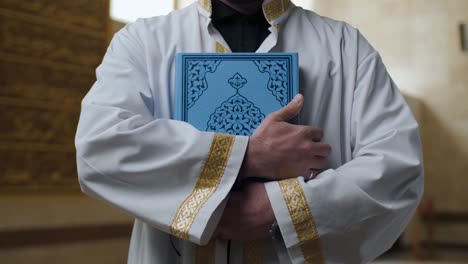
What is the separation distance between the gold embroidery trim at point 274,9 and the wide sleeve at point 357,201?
53cm

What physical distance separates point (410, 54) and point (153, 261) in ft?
39.3

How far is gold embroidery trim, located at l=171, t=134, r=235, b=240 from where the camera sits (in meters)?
1.49

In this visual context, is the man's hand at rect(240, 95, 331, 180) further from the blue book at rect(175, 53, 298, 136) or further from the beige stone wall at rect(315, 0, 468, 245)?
the beige stone wall at rect(315, 0, 468, 245)

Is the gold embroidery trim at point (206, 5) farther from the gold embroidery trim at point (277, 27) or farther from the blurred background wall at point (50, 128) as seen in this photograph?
the blurred background wall at point (50, 128)

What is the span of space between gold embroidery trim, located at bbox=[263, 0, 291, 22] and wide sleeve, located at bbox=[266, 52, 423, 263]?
0.53 m

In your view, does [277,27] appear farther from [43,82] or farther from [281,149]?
[43,82]

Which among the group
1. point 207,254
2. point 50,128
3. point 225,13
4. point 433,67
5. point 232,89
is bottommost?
point 50,128

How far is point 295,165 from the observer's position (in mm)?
1535

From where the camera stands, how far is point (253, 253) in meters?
1.67

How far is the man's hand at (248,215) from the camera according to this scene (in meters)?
1.52

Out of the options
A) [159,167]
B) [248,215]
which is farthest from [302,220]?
[159,167]

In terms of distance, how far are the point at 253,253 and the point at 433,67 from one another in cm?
1191

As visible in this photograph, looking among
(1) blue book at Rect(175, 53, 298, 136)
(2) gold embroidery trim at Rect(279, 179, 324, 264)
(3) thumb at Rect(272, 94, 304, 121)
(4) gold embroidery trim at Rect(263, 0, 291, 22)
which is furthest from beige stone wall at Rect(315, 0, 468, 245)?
(2) gold embroidery trim at Rect(279, 179, 324, 264)

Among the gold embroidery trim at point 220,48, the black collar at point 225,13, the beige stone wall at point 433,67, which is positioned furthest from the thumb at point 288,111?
the beige stone wall at point 433,67
